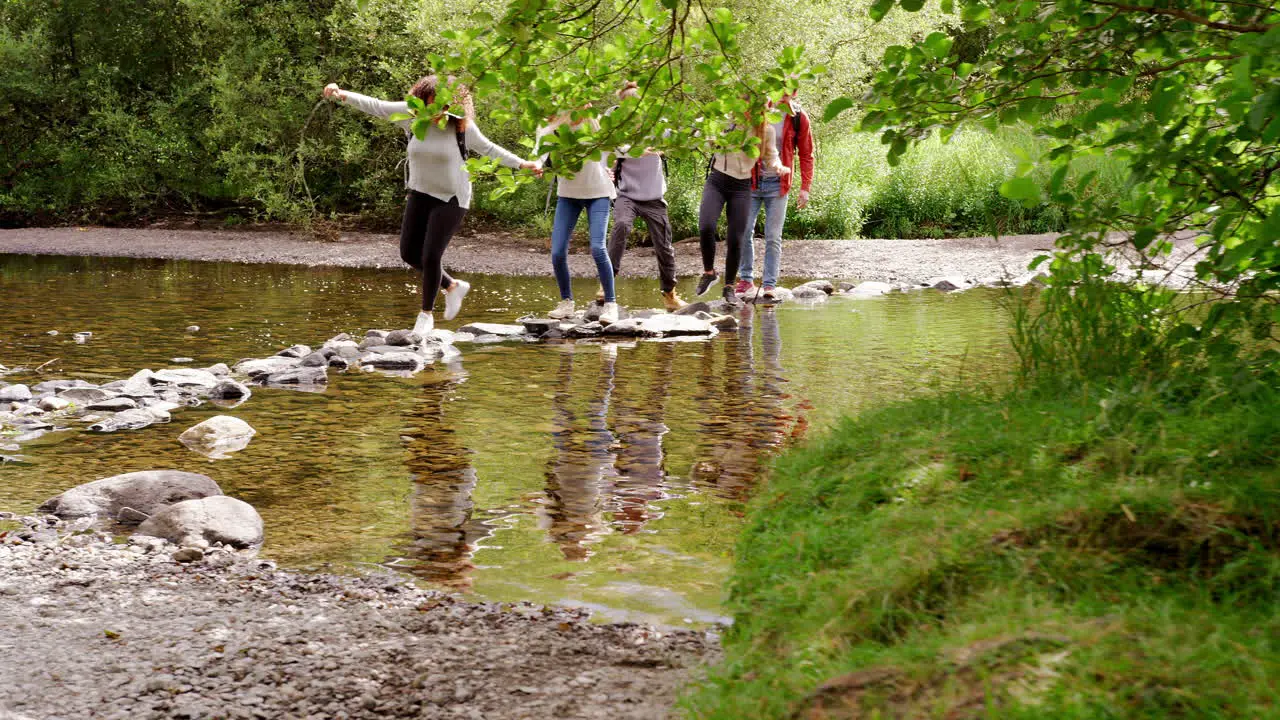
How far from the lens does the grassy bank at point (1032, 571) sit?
246 cm

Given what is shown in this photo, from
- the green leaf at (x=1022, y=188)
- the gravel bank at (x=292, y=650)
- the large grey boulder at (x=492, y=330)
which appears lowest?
the gravel bank at (x=292, y=650)

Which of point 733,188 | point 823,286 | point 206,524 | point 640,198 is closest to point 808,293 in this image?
point 823,286

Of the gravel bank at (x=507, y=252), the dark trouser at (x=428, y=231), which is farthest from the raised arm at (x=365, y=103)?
the gravel bank at (x=507, y=252)

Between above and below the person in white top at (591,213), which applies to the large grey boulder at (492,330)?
below

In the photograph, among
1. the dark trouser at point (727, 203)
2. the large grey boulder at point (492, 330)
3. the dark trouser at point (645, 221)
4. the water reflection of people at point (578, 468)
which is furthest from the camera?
the dark trouser at point (727, 203)

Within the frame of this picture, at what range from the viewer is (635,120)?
542 cm

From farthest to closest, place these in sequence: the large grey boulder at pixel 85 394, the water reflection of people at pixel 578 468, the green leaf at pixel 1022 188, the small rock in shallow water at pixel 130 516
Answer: the large grey boulder at pixel 85 394, the small rock in shallow water at pixel 130 516, the water reflection of people at pixel 578 468, the green leaf at pixel 1022 188

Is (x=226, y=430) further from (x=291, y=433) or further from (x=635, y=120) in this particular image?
(x=635, y=120)

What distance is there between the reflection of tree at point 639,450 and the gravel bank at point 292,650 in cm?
127

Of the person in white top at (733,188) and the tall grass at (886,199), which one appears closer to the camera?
the person in white top at (733,188)

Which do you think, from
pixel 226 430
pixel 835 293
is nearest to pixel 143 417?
pixel 226 430

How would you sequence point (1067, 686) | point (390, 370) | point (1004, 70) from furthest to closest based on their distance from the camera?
point (390, 370) → point (1004, 70) → point (1067, 686)

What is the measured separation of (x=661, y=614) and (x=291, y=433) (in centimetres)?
376

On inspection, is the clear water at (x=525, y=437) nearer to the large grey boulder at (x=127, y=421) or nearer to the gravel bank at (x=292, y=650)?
the large grey boulder at (x=127, y=421)
